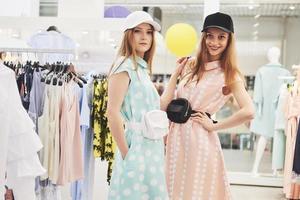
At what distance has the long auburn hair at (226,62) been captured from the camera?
2.71 metres

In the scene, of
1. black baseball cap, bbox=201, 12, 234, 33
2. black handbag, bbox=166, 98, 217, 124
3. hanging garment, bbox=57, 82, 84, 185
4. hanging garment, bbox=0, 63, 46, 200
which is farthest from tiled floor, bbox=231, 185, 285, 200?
hanging garment, bbox=0, 63, 46, 200

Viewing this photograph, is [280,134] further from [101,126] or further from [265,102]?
[101,126]

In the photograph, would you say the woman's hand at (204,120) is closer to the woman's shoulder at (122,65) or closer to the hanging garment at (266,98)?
the woman's shoulder at (122,65)

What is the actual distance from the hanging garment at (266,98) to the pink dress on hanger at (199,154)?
15.1 feet

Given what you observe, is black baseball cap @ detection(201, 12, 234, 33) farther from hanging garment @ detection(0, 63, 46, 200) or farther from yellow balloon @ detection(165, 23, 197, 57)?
yellow balloon @ detection(165, 23, 197, 57)

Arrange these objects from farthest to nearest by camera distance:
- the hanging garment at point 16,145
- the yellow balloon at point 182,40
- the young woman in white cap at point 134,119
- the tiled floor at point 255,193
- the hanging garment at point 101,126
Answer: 1. the tiled floor at point 255,193
2. the yellow balloon at point 182,40
3. the hanging garment at point 101,126
4. the young woman in white cap at point 134,119
5. the hanging garment at point 16,145

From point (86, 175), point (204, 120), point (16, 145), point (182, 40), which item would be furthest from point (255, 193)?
point (16, 145)

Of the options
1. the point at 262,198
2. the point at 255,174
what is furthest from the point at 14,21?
the point at 255,174

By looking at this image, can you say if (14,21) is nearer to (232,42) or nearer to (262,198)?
(232,42)

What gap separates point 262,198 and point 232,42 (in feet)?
13.3

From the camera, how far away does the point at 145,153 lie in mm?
2412

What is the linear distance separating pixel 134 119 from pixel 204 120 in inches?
20.3

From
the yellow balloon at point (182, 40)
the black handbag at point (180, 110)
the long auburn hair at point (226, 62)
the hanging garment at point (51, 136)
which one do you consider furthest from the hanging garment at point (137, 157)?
the yellow balloon at point (182, 40)

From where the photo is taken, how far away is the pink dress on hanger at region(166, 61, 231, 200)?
2705 millimetres
